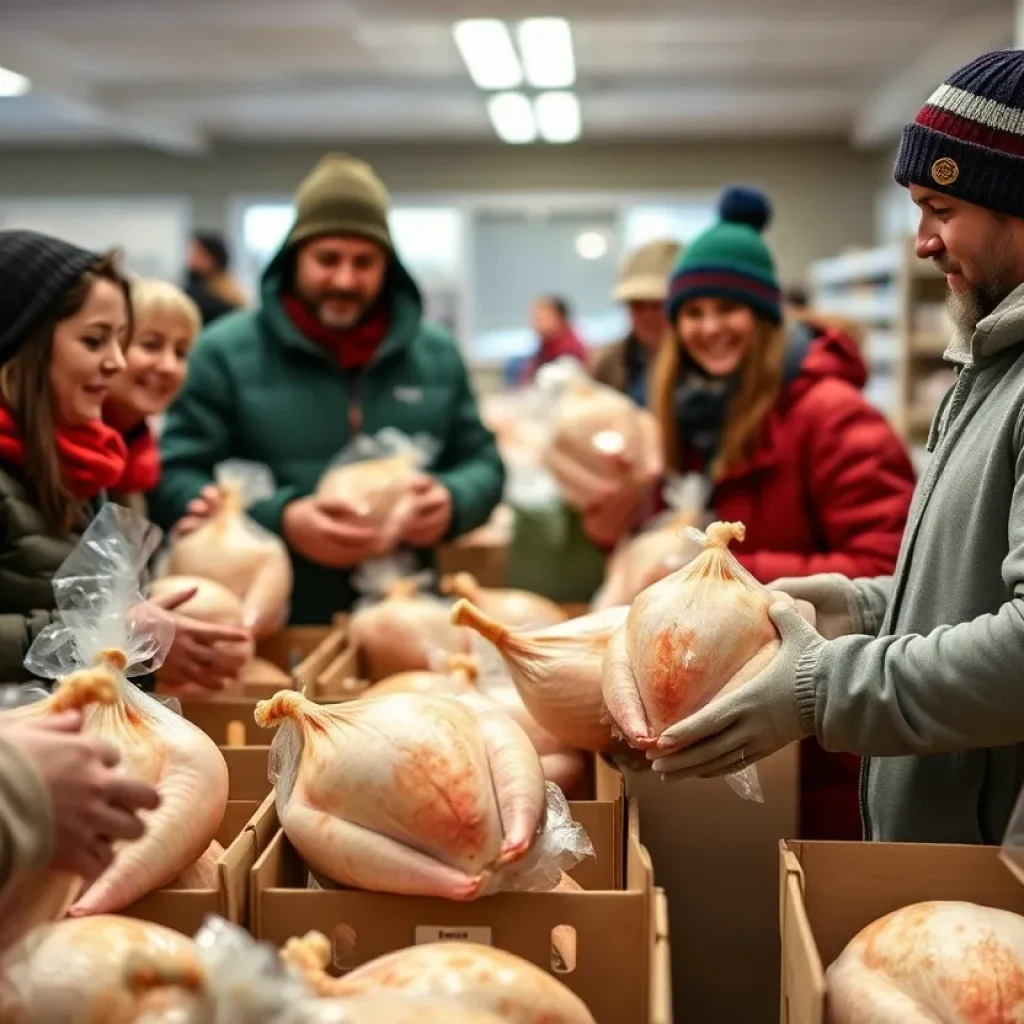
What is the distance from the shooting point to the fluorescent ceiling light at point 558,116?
897cm

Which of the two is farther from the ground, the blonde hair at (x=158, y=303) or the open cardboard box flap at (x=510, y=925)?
the blonde hair at (x=158, y=303)

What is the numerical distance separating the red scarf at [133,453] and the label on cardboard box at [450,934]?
49.3 inches

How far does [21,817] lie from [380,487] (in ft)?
5.53

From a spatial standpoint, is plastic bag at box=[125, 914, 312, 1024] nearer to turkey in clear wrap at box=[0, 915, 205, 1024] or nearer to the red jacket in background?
turkey in clear wrap at box=[0, 915, 205, 1024]

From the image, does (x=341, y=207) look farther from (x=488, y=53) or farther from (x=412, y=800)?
(x=488, y=53)

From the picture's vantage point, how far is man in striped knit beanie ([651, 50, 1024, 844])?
1272 millimetres

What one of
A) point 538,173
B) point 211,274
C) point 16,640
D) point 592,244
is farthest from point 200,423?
point 592,244

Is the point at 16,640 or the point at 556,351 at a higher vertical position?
the point at 556,351

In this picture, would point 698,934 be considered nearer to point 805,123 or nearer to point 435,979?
point 435,979

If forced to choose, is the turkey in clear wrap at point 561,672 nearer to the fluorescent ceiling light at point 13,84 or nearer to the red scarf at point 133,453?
the red scarf at point 133,453

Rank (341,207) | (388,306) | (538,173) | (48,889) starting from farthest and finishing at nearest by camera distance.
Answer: (538,173), (388,306), (341,207), (48,889)

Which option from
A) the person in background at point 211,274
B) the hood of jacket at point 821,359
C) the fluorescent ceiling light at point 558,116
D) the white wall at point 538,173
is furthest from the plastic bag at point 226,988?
the white wall at point 538,173

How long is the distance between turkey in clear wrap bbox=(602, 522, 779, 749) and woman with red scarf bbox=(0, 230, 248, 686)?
74cm

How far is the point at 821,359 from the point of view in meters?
2.48
